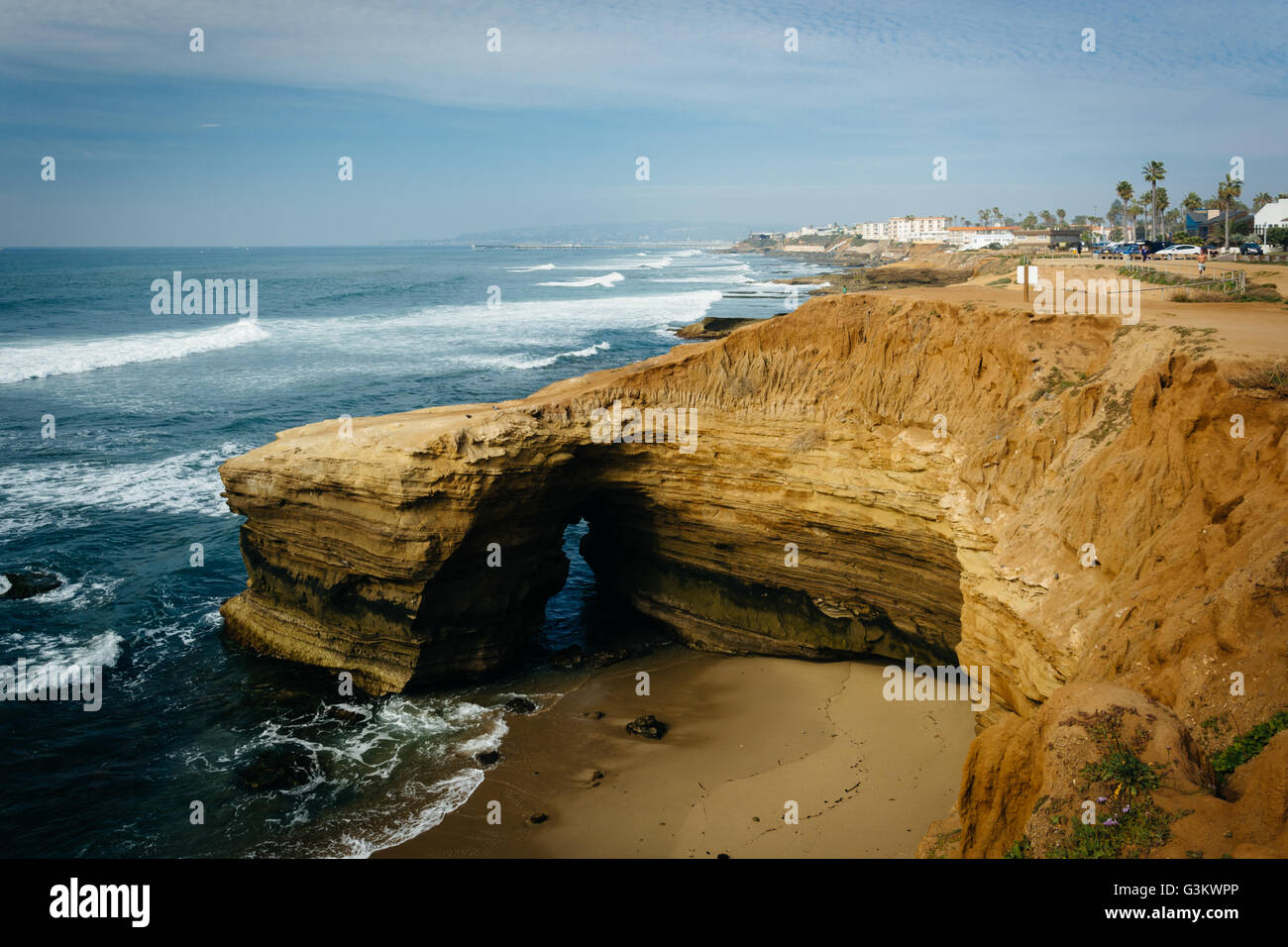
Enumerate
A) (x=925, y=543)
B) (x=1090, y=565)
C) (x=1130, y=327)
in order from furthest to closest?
(x=925, y=543) → (x=1130, y=327) → (x=1090, y=565)

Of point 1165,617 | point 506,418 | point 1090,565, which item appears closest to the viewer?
point 1165,617

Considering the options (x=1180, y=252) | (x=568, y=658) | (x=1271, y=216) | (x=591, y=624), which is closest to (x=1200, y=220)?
(x=1271, y=216)

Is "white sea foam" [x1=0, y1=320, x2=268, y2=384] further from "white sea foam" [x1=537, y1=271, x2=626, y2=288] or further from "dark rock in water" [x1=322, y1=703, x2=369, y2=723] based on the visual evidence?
"white sea foam" [x1=537, y1=271, x2=626, y2=288]

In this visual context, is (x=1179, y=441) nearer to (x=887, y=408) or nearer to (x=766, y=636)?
(x=887, y=408)

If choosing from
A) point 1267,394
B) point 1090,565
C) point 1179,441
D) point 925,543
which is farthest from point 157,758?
point 1267,394

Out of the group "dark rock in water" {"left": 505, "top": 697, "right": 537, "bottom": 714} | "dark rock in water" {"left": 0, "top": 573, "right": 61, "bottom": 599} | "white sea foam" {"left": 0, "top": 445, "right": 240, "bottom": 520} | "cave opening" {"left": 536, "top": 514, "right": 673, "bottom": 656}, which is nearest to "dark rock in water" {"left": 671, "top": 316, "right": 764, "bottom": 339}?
"white sea foam" {"left": 0, "top": 445, "right": 240, "bottom": 520}

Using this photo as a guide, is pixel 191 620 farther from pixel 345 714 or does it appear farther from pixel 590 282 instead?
pixel 590 282

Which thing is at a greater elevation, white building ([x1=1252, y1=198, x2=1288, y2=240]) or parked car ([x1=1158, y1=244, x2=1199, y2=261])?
white building ([x1=1252, y1=198, x2=1288, y2=240])
